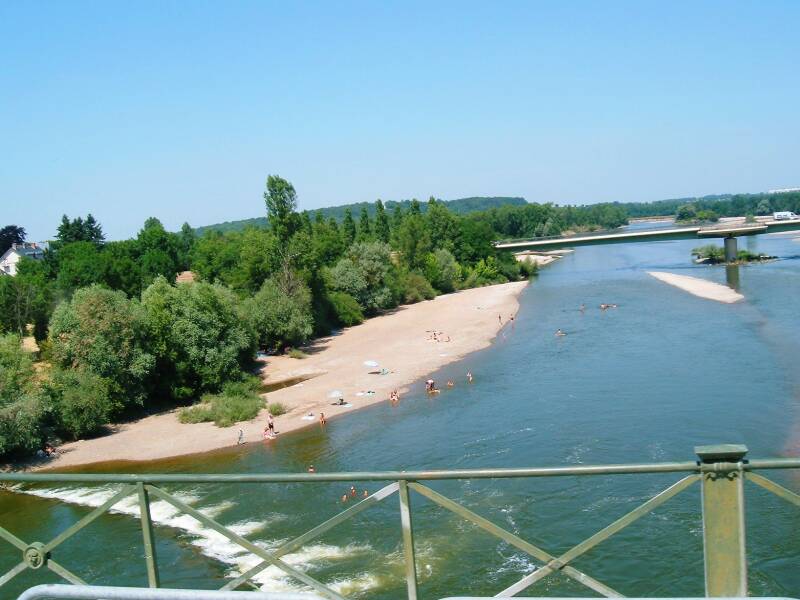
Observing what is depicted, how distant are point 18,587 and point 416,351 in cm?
3401

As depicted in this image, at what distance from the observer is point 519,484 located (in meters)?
22.5

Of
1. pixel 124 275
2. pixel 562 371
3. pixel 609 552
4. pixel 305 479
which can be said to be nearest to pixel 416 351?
pixel 562 371

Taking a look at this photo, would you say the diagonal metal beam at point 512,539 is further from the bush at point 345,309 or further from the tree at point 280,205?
the bush at point 345,309

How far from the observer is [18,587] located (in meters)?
17.0

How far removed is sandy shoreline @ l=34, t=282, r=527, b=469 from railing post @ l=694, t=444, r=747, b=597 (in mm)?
29138

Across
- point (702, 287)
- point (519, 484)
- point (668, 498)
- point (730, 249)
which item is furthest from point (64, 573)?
point (730, 249)

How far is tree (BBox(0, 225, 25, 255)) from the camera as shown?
10525 centimetres

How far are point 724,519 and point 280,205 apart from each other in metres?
53.0

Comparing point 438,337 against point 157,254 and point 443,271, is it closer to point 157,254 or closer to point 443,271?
point 443,271

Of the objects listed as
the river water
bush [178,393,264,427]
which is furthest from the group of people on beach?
bush [178,393,264,427]

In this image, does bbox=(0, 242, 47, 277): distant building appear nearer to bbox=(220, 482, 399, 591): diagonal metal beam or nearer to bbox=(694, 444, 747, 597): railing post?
bbox=(220, 482, 399, 591): diagonal metal beam

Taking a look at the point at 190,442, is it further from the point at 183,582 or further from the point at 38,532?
the point at 183,582

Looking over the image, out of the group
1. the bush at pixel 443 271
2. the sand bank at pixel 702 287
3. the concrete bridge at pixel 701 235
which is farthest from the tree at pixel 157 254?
the sand bank at pixel 702 287

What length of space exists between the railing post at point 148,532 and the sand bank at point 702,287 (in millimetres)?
59835
